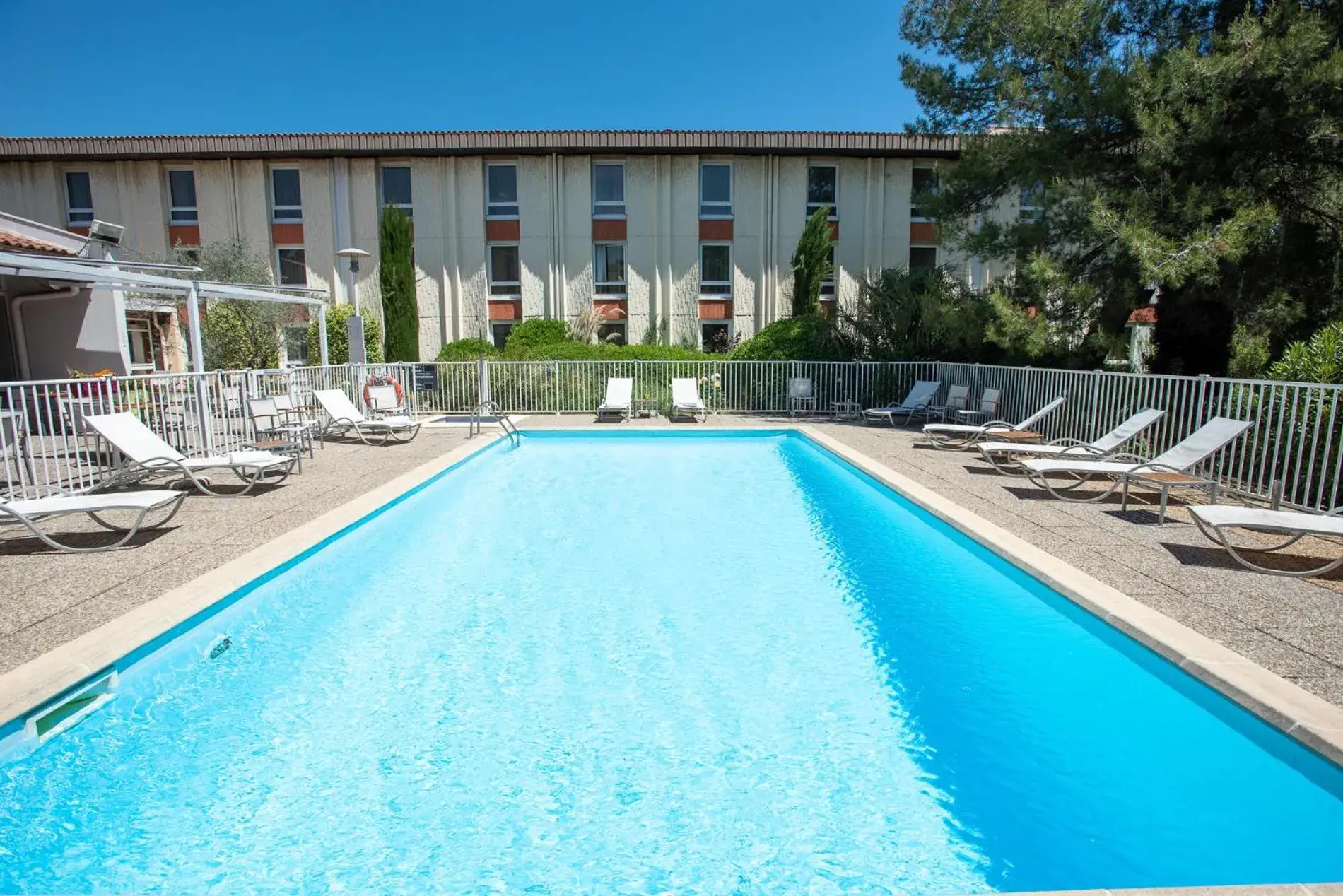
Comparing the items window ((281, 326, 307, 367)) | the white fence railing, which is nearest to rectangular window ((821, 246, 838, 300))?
the white fence railing

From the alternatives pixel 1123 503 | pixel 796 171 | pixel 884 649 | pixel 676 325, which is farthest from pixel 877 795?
pixel 796 171

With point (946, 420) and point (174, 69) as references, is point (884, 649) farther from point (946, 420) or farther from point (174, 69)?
point (174, 69)

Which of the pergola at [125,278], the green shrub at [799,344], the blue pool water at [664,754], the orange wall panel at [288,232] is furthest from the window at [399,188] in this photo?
the blue pool water at [664,754]

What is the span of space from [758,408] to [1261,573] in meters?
→ 12.2

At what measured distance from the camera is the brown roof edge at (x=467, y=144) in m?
21.6

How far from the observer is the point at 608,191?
23.2 meters

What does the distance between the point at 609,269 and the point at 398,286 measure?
6.66 meters

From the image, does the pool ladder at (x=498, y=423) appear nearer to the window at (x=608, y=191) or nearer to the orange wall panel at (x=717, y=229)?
the window at (x=608, y=191)

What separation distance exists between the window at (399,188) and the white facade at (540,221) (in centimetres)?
16

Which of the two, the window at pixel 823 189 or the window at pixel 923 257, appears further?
the window at pixel 923 257

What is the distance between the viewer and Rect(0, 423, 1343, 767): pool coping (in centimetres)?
300

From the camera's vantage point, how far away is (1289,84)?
32.1 ft

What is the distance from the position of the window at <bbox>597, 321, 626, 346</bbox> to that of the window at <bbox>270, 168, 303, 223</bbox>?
10331mm

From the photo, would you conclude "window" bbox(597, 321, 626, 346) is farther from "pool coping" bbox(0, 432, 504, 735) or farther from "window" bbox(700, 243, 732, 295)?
"pool coping" bbox(0, 432, 504, 735)
